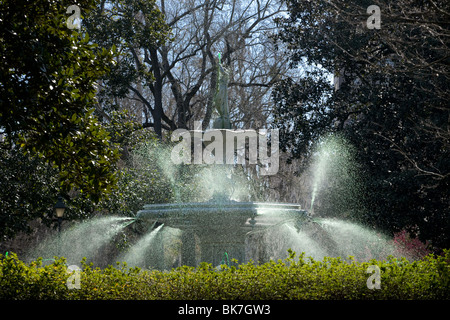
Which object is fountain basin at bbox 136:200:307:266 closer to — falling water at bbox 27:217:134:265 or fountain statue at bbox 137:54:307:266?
fountain statue at bbox 137:54:307:266

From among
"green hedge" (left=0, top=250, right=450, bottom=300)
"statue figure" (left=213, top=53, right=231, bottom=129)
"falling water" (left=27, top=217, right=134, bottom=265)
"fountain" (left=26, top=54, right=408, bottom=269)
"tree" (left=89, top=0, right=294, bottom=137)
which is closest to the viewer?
"green hedge" (left=0, top=250, right=450, bottom=300)

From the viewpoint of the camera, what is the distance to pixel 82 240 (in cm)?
1919

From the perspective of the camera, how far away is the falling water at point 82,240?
15.8 metres

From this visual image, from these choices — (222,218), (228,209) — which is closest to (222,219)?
(222,218)

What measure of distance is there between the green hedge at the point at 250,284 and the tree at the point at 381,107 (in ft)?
17.7

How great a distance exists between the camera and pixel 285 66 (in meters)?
26.0

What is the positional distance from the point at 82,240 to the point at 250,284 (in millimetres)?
14092

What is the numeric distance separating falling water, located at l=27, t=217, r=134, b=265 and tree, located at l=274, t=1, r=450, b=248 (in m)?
5.80

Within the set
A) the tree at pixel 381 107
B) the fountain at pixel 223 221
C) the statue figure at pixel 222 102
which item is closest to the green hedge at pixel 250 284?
the fountain at pixel 223 221

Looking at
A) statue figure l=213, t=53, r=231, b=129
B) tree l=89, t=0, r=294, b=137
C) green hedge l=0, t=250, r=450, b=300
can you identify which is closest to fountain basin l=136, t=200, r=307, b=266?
statue figure l=213, t=53, r=231, b=129

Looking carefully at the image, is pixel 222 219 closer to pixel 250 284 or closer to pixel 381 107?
pixel 250 284

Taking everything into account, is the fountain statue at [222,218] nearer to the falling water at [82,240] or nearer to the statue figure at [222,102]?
the statue figure at [222,102]

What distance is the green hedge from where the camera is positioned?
5.96 m
